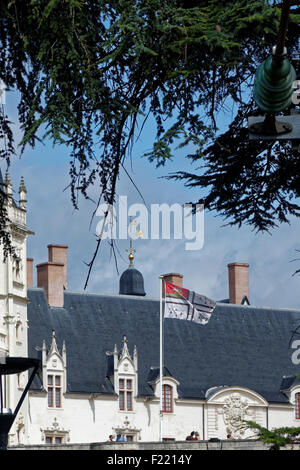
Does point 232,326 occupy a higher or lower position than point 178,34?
higher

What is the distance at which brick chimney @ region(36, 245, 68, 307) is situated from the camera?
51.1m

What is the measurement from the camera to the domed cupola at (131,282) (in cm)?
5797

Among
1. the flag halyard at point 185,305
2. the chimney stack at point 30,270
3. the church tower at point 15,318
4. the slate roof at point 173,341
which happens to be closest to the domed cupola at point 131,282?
the slate roof at point 173,341

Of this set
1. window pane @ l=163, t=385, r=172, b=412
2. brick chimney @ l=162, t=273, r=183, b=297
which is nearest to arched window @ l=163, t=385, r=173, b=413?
window pane @ l=163, t=385, r=172, b=412

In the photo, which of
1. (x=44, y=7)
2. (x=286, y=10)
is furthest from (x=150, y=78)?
(x=286, y=10)

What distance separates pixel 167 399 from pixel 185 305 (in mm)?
9692

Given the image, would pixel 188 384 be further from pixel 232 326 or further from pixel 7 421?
pixel 7 421

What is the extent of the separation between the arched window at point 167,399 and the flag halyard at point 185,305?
9228 mm

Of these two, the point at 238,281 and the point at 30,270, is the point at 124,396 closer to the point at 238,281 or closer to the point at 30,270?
the point at 30,270

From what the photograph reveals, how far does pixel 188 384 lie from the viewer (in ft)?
169

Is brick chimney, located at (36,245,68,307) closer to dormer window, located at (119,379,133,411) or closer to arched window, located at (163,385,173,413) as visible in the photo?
dormer window, located at (119,379,133,411)

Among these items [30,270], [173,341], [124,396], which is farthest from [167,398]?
[30,270]

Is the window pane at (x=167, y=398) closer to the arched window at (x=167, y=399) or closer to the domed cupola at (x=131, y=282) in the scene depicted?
the arched window at (x=167, y=399)

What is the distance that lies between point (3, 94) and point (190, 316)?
3439cm
